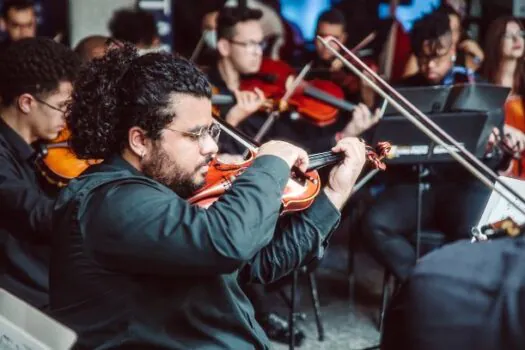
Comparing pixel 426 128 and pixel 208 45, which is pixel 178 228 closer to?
pixel 426 128

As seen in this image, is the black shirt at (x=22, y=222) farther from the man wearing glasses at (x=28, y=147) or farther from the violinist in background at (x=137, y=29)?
the violinist in background at (x=137, y=29)

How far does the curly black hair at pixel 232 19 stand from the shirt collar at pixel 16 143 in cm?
160

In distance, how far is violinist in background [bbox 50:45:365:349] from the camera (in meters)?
1.52

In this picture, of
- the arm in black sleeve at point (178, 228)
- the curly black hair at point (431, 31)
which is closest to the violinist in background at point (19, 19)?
the curly black hair at point (431, 31)

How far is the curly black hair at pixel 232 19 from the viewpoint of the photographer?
3.98 m

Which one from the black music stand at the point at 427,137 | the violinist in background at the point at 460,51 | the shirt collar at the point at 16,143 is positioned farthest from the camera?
the violinist in background at the point at 460,51

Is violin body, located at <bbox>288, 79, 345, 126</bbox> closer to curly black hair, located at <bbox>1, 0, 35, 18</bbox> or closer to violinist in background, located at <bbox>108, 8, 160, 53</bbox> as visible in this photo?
violinist in background, located at <bbox>108, 8, 160, 53</bbox>

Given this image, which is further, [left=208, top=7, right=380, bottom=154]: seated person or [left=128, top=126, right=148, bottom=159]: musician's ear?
[left=208, top=7, right=380, bottom=154]: seated person

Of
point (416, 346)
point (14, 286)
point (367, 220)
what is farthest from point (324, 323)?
point (416, 346)

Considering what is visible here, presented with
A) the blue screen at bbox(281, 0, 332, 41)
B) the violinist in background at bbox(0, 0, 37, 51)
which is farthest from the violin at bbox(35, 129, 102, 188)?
the blue screen at bbox(281, 0, 332, 41)

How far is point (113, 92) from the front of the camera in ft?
5.57

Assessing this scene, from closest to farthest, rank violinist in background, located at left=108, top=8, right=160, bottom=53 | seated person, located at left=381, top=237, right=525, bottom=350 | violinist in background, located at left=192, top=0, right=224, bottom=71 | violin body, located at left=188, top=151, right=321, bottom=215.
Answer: seated person, located at left=381, top=237, right=525, bottom=350 < violin body, located at left=188, top=151, right=321, bottom=215 < violinist in background, located at left=108, top=8, right=160, bottom=53 < violinist in background, located at left=192, top=0, right=224, bottom=71

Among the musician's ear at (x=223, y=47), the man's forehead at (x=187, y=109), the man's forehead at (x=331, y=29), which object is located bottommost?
the man's forehead at (x=331, y=29)

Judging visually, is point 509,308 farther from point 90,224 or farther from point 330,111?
point 330,111
